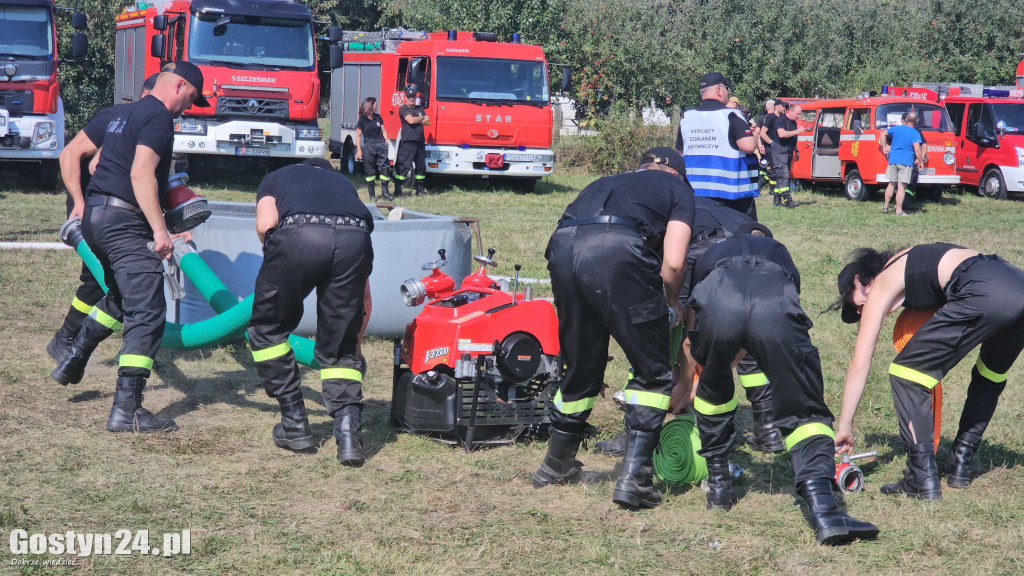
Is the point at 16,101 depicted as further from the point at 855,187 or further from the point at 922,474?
the point at 855,187

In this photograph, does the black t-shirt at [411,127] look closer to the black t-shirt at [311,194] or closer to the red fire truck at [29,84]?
the red fire truck at [29,84]

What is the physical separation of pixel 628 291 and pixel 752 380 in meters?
1.38

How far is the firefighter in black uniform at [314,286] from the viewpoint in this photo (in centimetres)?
477

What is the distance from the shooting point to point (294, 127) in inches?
636

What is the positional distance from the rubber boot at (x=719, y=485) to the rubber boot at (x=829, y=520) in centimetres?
46

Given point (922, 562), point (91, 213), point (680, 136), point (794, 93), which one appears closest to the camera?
point (922, 562)

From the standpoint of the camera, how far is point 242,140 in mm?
15758

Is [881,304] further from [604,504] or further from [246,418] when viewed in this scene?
[246,418]

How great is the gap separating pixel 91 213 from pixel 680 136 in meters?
4.12

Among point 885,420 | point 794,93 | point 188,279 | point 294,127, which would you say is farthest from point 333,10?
point 885,420

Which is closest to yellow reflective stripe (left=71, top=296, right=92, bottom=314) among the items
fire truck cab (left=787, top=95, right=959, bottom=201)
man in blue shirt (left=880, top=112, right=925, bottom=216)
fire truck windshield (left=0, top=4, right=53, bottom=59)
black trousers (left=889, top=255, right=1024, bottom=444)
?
black trousers (left=889, top=255, right=1024, bottom=444)

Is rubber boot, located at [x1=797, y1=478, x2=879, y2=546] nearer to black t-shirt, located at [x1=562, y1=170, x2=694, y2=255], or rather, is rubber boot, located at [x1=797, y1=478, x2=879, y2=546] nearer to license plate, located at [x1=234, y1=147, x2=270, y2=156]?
black t-shirt, located at [x1=562, y1=170, x2=694, y2=255]

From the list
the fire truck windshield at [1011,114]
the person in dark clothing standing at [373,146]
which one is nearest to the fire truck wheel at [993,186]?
the fire truck windshield at [1011,114]

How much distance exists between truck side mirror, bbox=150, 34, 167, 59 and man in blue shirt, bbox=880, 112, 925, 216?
1235cm
